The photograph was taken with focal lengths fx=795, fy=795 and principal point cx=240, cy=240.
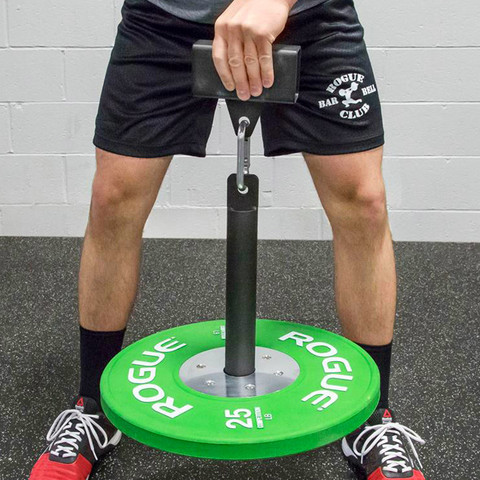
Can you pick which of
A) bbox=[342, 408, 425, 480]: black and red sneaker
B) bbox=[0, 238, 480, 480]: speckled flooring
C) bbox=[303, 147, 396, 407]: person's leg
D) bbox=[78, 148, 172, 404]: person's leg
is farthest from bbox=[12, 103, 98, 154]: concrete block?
bbox=[342, 408, 425, 480]: black and red sneaker

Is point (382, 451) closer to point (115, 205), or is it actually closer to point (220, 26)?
point (115, 205)

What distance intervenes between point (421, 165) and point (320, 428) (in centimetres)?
167

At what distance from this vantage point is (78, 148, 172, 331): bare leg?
1237 mm

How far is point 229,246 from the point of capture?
956 mm

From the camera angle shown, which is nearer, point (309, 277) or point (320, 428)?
point (320, 428)

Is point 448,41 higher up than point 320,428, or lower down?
higher up

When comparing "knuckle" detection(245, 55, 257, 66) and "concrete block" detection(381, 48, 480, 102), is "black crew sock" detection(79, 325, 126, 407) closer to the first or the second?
"knuckle" detection(245, 55, 257, 66)

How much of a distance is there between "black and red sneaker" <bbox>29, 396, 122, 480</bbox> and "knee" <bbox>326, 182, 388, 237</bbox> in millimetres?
530

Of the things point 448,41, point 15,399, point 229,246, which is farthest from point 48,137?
point 229,246

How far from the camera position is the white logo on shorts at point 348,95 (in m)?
1.19

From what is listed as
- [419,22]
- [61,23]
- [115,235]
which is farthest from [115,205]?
[419,22]

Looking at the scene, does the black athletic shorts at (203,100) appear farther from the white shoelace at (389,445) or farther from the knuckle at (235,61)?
the white shoelace at (389,445)

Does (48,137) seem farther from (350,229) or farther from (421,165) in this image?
(350,229)

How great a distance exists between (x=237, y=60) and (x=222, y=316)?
1.15 m
